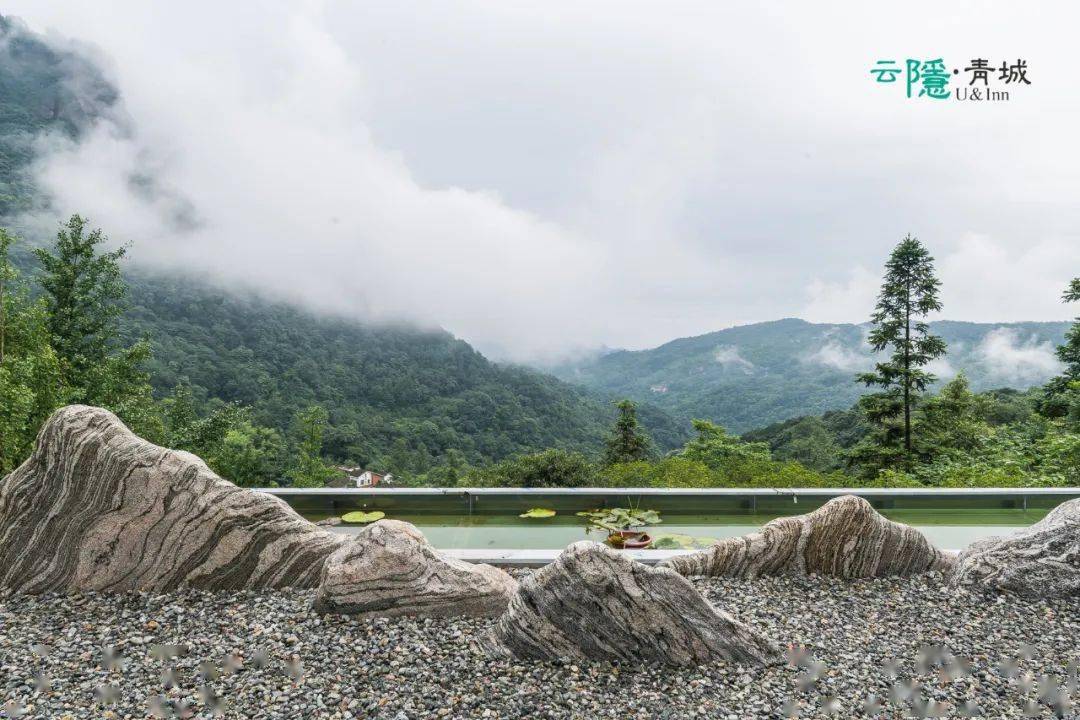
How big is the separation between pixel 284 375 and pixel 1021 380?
4618 cm

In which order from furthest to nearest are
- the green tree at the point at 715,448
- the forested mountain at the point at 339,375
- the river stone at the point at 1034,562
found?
the forested mountain at the point at 339,375 → the green tree at the point at 715,448 → the river stone at the point at 1034,562

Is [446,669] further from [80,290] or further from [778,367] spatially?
[778,367]

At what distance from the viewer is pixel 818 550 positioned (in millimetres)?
4305

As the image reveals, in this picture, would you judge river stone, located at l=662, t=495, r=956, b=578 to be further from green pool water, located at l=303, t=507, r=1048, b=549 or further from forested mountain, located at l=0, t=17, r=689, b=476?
forested mountain, located at l=0, t=17, r=689, b=476

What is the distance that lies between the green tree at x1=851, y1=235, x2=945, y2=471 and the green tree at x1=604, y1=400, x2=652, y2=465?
5721mm

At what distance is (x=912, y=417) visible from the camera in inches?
544

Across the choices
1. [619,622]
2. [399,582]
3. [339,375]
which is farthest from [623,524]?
[339,375]

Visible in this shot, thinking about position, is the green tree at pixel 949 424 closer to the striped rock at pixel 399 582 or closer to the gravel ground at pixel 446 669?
the gravel ground at pixel 446 669

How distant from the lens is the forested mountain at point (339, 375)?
27.4 m

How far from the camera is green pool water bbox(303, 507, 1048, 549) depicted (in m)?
5.52

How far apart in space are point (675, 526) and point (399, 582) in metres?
3.20

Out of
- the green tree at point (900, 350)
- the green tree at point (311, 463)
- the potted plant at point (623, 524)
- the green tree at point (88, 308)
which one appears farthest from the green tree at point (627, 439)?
the green tree at point (88, 308)

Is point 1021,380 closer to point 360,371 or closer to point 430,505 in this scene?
point 360,371

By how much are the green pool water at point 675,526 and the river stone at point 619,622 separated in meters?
2.02
